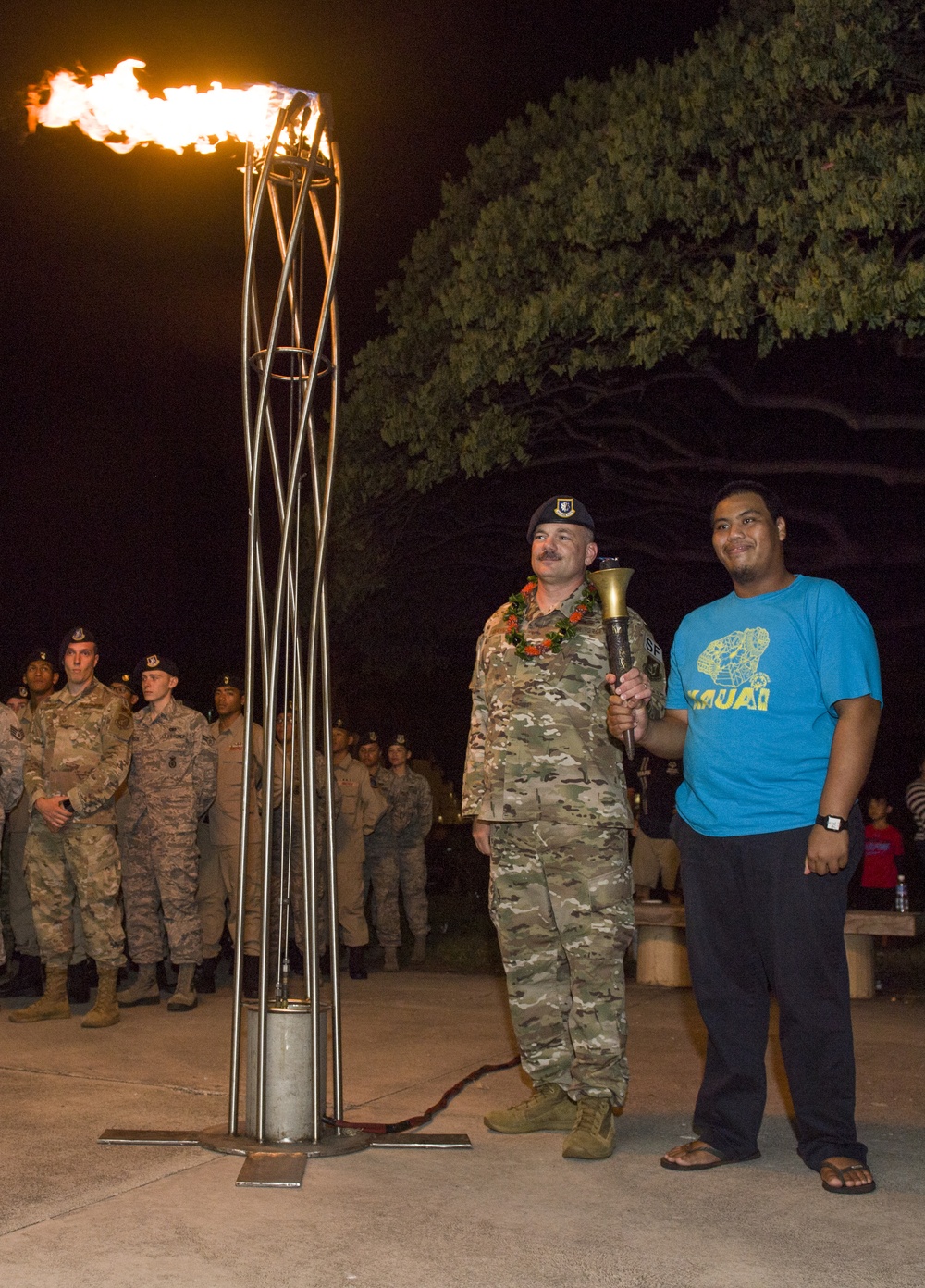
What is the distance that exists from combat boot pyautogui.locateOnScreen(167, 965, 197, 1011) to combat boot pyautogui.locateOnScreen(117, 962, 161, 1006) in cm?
25

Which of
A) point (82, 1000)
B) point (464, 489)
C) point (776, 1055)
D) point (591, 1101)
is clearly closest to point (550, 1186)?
point (591, 1101)

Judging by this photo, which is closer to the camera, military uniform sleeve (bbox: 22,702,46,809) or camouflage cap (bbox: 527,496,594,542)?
camouflage cap (bbox: 527,496,594,542)

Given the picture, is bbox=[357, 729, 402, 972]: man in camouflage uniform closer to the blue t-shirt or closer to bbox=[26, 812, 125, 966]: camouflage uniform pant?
bbox=[26, 812, 125, 966]: camouflage uniform pant

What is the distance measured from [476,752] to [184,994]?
11.9ft

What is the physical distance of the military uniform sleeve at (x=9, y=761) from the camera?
7.23 metres

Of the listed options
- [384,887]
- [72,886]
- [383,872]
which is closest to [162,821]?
[72,886]

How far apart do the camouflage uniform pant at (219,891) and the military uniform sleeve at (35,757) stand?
1.70 meters

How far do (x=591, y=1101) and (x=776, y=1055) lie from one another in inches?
81.3

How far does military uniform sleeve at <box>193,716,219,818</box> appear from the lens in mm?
8320

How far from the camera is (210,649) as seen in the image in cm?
2247

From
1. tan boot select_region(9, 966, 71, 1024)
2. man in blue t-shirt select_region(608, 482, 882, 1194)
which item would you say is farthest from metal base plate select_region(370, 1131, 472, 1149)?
tan boot select_region(9, 966, 71, 1024)

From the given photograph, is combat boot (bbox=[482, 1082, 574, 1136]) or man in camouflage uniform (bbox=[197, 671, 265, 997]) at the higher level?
man in camouflage uniform (bbox=[197, 671, 265, 997])

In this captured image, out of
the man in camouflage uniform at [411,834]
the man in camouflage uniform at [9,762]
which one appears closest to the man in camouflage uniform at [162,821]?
the man in camouflage uniform at [9,762]

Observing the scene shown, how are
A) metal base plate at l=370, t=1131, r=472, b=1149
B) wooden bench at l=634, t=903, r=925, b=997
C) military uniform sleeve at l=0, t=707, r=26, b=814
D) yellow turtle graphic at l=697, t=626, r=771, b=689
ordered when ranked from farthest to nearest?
wooden bench at l=634, t=903, r=925, b=997 < military uniform sleeve at l=0, t=707, r=26, b=814 < metal base plate at l=370, t=1131, r=472, b=1149 < yellow turtle graphic at l=697, t=626, r=771, b=689
